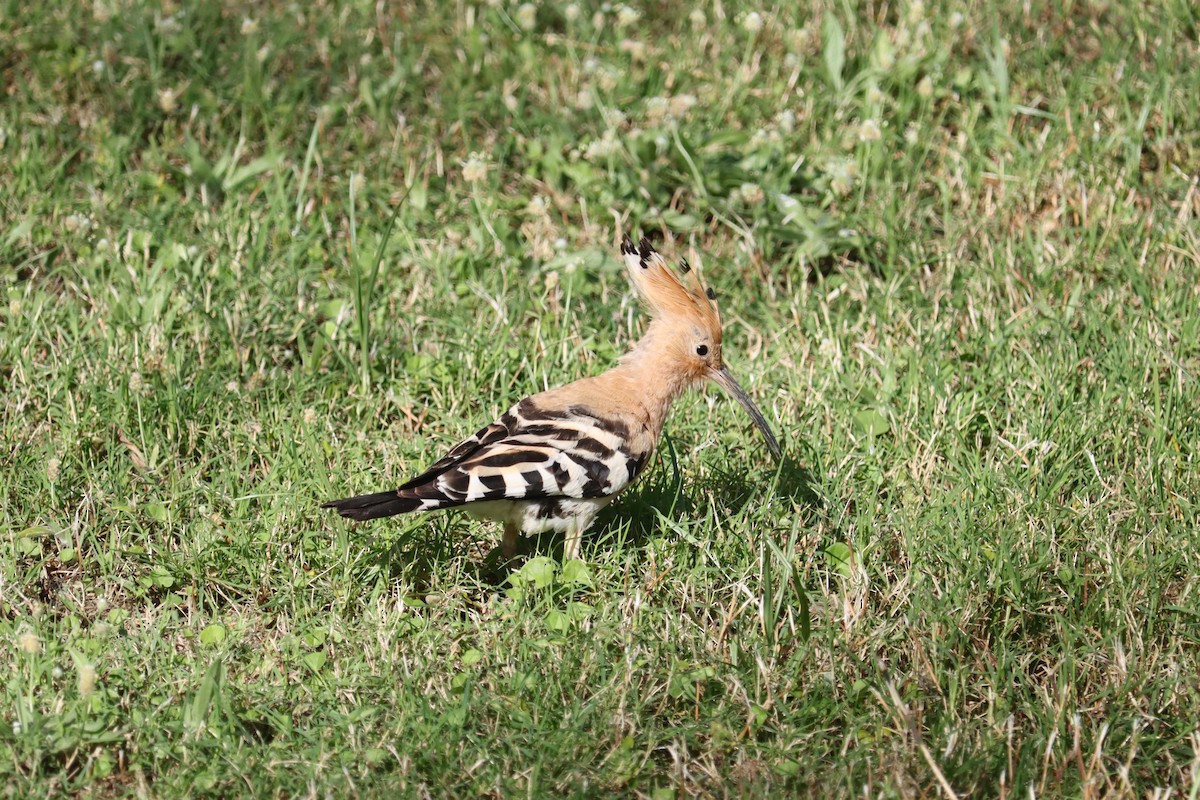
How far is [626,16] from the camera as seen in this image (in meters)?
6.00

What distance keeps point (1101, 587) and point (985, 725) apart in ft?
1.90

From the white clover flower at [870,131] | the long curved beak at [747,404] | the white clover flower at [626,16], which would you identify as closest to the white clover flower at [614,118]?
the white clover flower at [626,16]

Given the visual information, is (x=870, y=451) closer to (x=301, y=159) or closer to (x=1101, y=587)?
(x=1101, y=587)

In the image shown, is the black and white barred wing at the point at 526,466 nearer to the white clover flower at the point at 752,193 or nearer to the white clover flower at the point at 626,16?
the white clover flower at the point at 752,193

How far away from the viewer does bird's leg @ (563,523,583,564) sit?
3.74 meters

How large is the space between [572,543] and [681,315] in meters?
0.76

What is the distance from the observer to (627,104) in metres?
5.75

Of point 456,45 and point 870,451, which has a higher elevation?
point 456,45

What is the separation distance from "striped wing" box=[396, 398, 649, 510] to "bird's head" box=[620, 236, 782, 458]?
38cm

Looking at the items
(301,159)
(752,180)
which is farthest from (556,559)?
(301,159)

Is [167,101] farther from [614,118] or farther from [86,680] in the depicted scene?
[86,680]

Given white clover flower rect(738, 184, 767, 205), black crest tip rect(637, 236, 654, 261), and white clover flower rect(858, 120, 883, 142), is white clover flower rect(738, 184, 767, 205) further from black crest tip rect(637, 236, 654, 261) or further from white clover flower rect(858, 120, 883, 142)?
black crest tip rect(637, 236, 654, 261)

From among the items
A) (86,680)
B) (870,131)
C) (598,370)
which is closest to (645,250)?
(598,370)

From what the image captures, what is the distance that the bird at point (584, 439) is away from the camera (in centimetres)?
347
